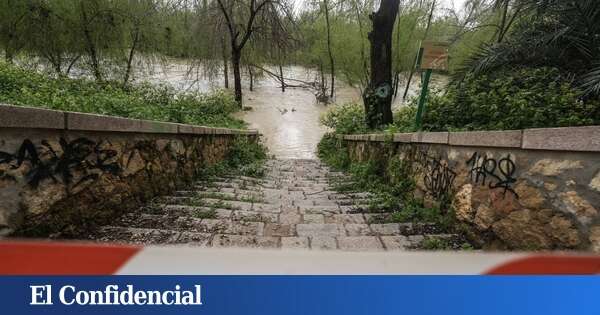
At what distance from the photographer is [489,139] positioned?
2162 mm

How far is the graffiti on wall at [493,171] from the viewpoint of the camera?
2.00 metres

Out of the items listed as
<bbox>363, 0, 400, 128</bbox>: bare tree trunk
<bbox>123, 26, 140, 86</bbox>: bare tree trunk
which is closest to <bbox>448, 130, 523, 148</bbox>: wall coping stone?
<bbox>363, 0, 400, 128</bbox>: bare tree trunk

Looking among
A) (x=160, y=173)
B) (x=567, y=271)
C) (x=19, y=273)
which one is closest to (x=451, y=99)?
(x=567, y=271)

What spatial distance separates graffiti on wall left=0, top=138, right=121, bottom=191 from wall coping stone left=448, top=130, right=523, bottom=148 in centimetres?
257

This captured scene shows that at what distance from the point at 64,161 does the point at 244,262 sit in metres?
1.22

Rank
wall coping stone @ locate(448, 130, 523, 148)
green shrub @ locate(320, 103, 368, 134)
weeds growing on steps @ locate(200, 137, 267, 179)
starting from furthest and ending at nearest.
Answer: green shrub @ locate(320, 103, 368, 134), weeds growing on steps @ locate(200, 137, 267, 179), wall coping stone @ locate(448, 130, 523, 148)

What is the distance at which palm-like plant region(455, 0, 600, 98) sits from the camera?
3182 mm

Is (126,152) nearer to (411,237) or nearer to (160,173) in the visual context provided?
(160,173)

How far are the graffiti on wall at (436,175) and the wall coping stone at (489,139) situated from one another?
261 mm

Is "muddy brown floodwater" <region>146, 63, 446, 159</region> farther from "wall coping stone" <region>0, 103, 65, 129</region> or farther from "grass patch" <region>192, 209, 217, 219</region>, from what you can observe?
"wall coping stone" <region>0, 103, 65, 129</region>

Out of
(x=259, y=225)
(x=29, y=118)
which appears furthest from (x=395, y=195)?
(x=29, y=118)

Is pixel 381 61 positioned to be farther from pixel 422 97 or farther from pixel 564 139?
pixel 564 139

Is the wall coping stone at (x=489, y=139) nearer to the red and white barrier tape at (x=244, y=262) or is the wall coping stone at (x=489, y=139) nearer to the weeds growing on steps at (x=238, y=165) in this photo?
the red and white barrier tape at (x=244, y=262)

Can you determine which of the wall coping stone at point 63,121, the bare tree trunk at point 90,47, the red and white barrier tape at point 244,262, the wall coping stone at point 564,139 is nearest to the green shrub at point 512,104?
the wall coping stone at point 564,139
